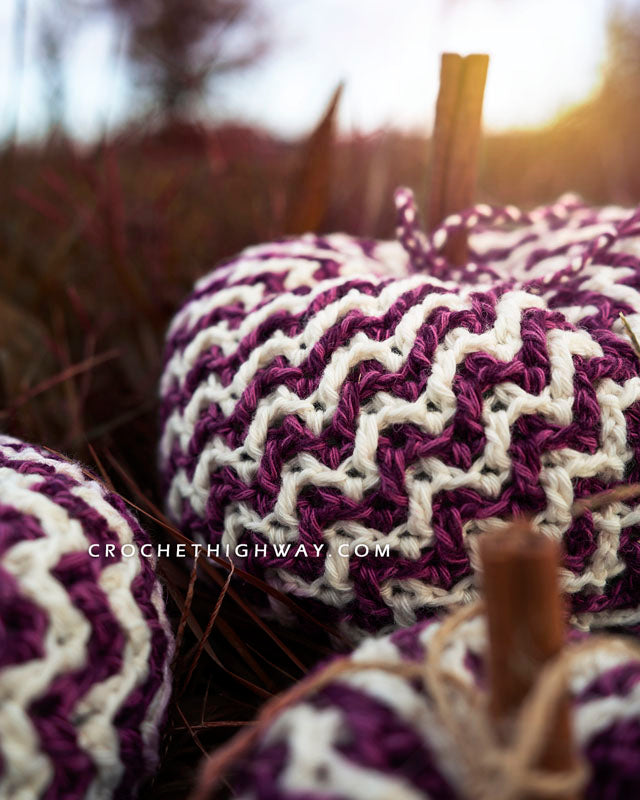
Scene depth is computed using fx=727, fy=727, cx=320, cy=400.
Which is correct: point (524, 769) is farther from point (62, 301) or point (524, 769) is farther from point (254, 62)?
point (254, 62)

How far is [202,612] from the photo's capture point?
0.88 m

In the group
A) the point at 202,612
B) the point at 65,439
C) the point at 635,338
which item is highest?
the point at 635,338

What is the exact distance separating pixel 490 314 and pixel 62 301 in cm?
111

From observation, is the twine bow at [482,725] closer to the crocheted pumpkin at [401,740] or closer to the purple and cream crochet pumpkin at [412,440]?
the crocheted pumpkin at [401,740]

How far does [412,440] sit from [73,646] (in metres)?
0.35

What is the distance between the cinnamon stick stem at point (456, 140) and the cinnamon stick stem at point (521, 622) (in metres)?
0.71

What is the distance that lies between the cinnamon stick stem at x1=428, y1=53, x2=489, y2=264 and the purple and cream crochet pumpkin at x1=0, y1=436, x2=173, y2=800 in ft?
2.11

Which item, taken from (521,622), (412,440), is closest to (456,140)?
(412,440)

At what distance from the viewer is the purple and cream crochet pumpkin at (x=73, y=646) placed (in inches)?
21.0

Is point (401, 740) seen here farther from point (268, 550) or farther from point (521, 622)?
point (268, 550)

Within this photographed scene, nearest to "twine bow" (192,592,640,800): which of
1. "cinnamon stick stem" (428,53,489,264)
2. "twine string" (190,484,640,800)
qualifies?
"twine string" (190,484,640,800)

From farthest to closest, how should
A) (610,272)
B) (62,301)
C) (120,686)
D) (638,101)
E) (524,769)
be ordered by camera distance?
1. (638,101)
2. (62,301)
3. (610,272)
4. (120,686)
5. (524,769)

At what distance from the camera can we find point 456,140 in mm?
1040

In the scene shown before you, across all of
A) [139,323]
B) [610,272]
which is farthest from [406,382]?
[139,323]
